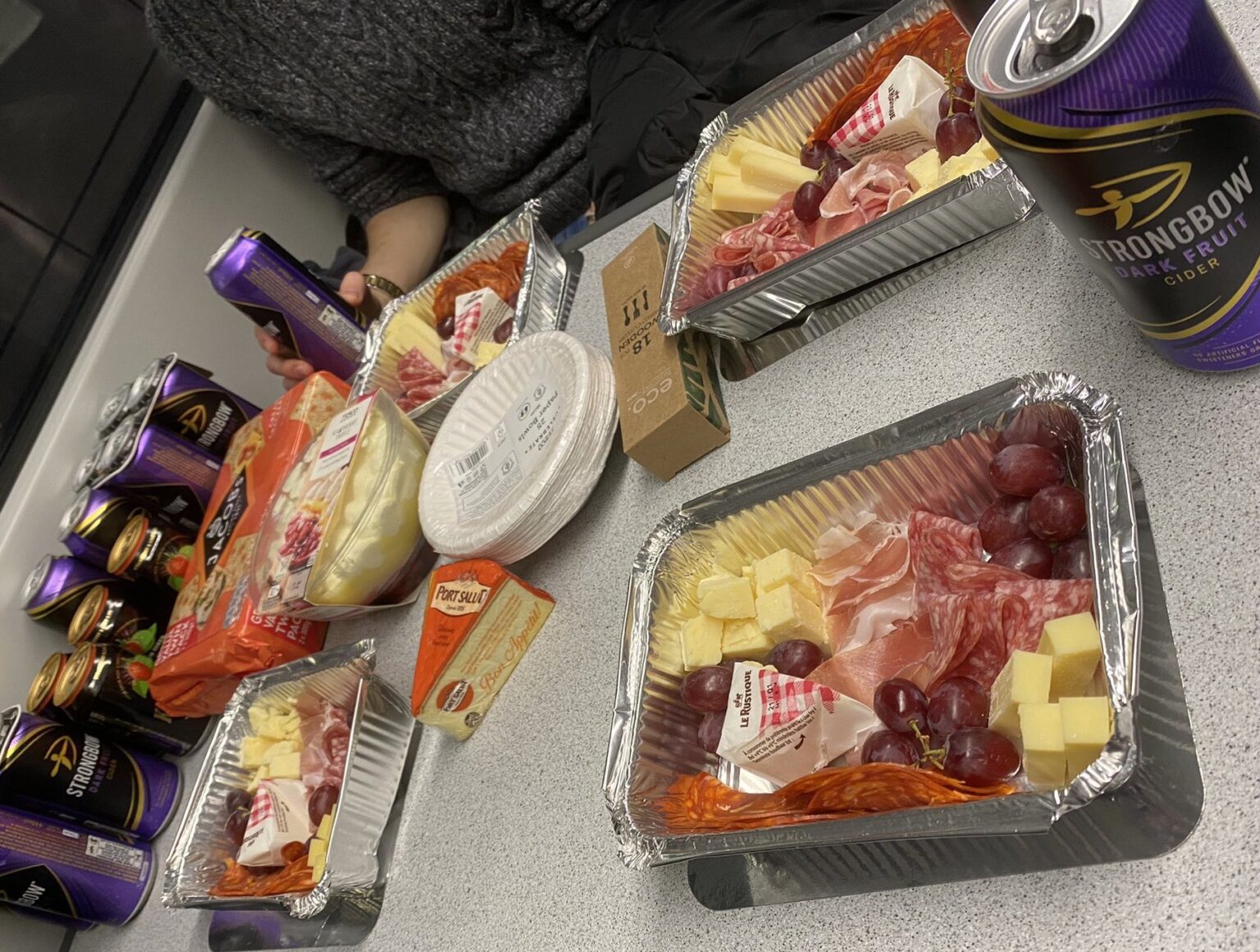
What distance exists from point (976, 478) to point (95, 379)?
68.7 inches

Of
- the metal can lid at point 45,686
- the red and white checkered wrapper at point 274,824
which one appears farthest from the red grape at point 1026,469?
the metal can lid at point 45,686

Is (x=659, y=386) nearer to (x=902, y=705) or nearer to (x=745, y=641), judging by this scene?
(x=745, y=641)

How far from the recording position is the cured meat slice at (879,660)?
0.65 meters

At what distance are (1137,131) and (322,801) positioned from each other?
971 millimetres

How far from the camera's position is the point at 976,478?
68 cm

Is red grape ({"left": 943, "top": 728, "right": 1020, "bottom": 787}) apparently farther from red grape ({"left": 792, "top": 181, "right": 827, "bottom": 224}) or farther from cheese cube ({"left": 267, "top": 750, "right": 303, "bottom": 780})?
cheese cube ({"left": 267, "top": 750, "right": 303, "bottom": 780})

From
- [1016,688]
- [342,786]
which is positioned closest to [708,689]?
[1016,688]

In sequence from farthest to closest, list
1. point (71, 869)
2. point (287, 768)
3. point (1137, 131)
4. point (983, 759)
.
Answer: point (71, 869) < point (287, 768) < point (983, 759) < point (1137, 131)

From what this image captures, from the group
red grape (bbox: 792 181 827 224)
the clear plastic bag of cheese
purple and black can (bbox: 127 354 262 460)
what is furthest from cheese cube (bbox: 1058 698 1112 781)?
purple and black can (bbox: 127 354 262 460)

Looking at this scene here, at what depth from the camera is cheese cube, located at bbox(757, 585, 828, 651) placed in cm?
70

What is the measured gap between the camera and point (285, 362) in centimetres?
158

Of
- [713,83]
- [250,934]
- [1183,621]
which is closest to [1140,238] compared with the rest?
[1183,621]

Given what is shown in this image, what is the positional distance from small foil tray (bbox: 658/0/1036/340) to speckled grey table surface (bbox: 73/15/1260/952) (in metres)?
0.04

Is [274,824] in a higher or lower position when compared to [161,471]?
lower
